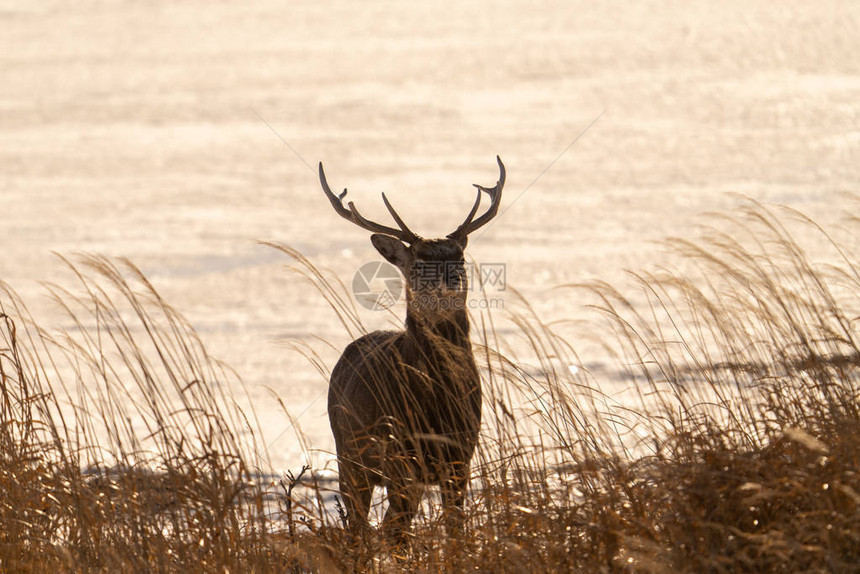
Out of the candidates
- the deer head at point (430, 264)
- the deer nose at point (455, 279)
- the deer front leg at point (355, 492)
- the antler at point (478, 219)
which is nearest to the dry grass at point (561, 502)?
the deer front leg at point (355, 492)

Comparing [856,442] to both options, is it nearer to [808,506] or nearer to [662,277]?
[808,506]

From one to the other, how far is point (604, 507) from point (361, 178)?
49.3 feet

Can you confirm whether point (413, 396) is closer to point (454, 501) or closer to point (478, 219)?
point (454, 501)

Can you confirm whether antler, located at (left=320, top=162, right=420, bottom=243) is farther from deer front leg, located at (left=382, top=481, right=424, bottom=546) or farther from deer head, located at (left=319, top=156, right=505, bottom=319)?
deer front leg, located at (left=382, top=481, right=424, bottom=546)

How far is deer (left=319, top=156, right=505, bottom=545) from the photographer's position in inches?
217

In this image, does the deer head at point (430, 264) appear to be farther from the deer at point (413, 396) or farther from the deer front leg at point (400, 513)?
the deer front leg at point (400, 513)

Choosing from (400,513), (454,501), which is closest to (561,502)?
(454,501)

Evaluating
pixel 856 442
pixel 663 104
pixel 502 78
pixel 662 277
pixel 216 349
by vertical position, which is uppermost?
pixel 502 78

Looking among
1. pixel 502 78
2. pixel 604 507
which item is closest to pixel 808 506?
pixel 604 507

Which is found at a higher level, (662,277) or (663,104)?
(663,104)

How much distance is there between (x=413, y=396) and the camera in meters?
5.62

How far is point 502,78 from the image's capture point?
1087 inches

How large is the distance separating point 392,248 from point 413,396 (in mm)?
1679

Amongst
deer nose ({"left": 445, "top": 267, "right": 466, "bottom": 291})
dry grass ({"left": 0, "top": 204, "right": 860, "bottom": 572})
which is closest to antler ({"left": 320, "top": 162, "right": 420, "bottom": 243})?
deer nose ({"left": 445, "top": 267, "right": 466, "bottom": 291})
